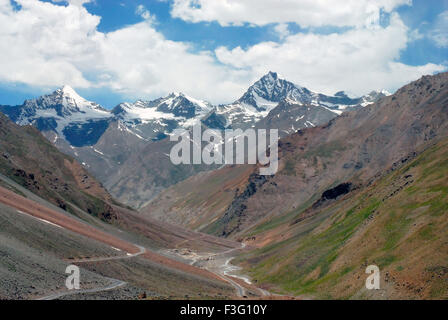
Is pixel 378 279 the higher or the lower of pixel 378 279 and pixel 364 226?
the lower

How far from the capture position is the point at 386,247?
9500cm

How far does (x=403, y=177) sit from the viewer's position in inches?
5276

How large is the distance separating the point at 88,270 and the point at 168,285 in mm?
18377

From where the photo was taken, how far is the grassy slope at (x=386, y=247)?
244 feet

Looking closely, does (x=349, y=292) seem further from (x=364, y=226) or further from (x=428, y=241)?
(x=364, y=226)

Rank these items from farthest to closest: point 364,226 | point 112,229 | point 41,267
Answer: point 112,229
point 364,226
point 41,267

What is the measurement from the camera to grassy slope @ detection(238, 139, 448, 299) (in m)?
74.4

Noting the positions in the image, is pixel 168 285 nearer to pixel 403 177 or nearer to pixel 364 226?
pixel 364 226

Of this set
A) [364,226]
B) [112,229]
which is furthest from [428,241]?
[112,229]

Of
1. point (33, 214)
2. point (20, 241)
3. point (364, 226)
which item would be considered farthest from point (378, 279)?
point (33, 214)
